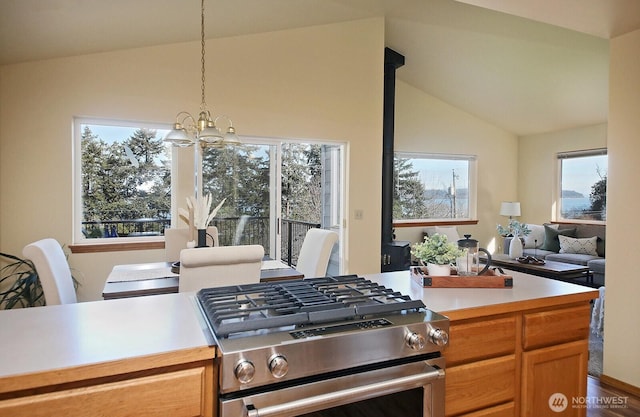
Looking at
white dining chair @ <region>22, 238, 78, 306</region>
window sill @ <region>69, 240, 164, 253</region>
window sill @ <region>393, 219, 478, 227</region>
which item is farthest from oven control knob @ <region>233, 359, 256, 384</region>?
window sill @ <region>393, 219, 478, 227</region>

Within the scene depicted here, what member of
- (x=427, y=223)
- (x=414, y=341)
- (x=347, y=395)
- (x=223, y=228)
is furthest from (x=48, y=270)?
(x=427, y=223)

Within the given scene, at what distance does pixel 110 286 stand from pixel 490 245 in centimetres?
661

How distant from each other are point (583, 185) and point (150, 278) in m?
6.75

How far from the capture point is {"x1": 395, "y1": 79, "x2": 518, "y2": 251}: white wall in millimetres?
6492

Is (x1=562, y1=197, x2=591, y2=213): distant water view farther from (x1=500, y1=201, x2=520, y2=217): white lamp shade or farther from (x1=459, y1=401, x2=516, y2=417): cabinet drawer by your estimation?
(x1=459, y1=401, x2=516, y2=417): cabinet drawer

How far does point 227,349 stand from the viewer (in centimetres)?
102

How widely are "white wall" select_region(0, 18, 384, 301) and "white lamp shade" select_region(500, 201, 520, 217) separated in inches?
126

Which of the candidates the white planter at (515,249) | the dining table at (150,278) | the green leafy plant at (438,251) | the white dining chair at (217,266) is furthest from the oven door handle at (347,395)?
the white planter at (515,249)

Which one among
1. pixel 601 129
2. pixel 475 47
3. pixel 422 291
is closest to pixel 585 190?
pixel 601 129

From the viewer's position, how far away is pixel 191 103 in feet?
12.9

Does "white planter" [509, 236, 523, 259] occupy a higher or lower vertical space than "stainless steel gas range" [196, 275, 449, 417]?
lower

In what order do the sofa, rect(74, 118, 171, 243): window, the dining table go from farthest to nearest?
1. the sofa
2. rect(74, 118, 171, 243): window
3. the dining table

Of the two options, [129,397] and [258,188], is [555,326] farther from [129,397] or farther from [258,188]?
[258,188]

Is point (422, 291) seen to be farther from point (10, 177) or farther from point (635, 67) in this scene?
point (10, 177)
